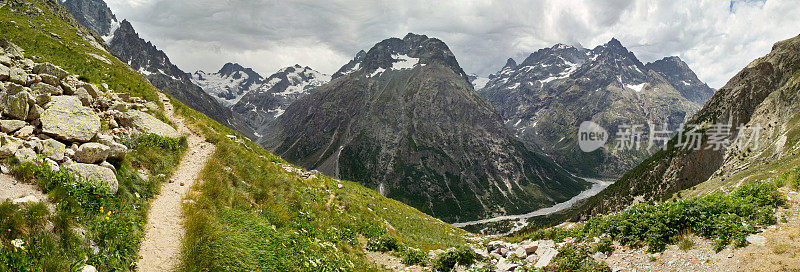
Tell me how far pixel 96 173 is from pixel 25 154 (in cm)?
186

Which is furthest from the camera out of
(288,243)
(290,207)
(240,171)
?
(240,171)

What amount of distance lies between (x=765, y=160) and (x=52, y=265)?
130164mm

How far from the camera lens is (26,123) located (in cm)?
1152

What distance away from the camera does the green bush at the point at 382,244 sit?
56.7ft

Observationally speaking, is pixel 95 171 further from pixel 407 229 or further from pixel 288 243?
pixel 407 229

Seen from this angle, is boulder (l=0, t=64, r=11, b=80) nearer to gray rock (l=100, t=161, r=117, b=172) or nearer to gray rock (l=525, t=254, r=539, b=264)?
gray rock (l=100, t=161, r=117, b=172)

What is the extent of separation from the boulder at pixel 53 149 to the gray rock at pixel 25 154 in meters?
0.40

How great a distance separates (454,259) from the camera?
14.5m

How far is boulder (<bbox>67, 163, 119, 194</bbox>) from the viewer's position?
10.0 m

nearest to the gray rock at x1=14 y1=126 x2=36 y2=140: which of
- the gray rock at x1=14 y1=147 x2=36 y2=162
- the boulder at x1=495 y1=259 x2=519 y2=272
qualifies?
the gray rock at x1=14 y1=147 x2=36 y2=162

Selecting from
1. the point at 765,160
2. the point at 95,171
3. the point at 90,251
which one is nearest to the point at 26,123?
the point at 95,171

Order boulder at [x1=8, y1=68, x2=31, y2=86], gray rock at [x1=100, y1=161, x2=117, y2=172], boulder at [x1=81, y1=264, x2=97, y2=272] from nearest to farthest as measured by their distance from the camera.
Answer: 1. boulder at [x1=81, y1=264, x2=97, y2=272]
2. gray rock at [x1=100, y1=161, x2=117, y2=172]
3. boulder at [x1=8, y1=68, x2=31, y2=86]

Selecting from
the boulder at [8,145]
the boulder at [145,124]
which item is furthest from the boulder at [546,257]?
the boulder at [145,124]

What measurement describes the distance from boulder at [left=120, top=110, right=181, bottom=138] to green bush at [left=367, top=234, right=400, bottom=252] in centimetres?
1437
